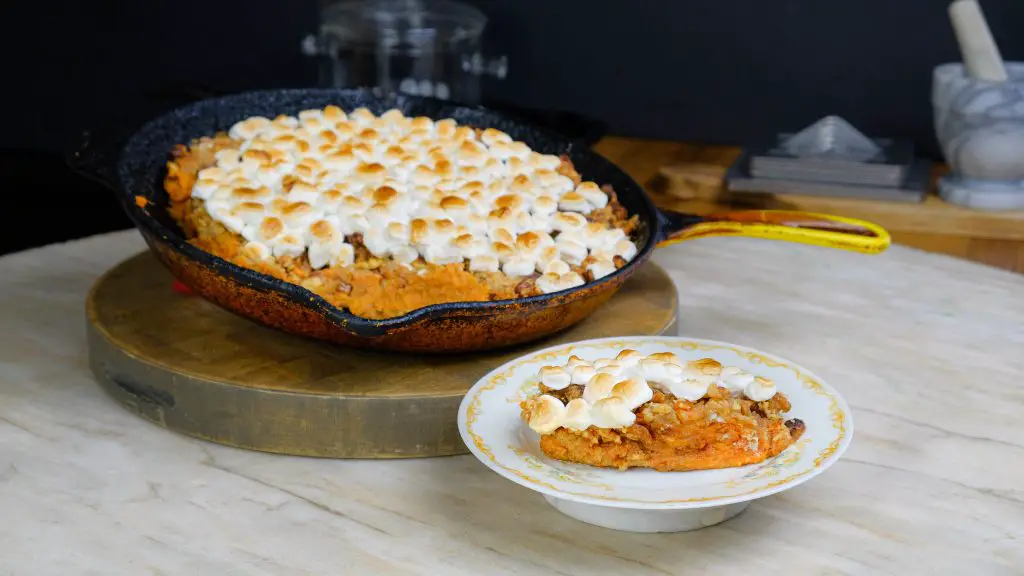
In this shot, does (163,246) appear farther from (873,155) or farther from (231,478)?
(873,155)

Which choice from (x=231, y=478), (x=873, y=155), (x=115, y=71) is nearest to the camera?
(x=231, y=478)

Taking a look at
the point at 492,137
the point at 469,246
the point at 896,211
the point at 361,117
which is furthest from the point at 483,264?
the point at 896,211

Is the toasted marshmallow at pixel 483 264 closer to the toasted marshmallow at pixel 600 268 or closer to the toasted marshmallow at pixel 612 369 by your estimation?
the toasted marshmallow at pixel 600 268

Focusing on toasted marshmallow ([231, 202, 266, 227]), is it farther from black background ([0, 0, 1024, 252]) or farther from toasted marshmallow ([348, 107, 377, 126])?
black background ([0, 0, 1024, 252])

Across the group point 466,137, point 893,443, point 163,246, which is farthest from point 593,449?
point 466,137

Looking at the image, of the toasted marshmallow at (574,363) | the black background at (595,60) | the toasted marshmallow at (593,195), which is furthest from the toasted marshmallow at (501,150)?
the black background at (595,60)
